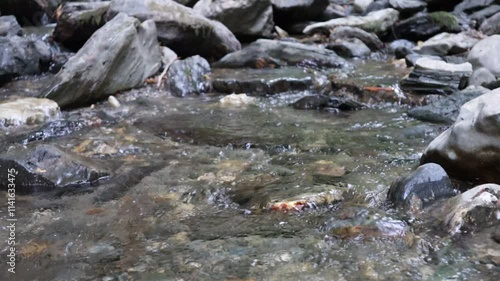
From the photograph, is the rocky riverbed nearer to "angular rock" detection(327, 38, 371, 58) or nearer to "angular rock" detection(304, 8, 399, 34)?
"angular rock" detection(327, 38, 371, 58)

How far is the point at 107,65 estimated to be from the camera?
6789mm

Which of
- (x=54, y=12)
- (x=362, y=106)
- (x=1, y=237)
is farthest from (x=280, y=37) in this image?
(x=1, y=237)

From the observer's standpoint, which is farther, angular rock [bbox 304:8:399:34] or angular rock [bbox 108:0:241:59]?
angular rock [bbox 304:8:399:34]

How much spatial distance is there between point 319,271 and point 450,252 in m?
0.68

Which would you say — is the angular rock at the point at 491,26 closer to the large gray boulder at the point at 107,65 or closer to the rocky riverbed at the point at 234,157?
the rocky riverbed at the point at 234,157

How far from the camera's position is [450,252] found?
2551 mm

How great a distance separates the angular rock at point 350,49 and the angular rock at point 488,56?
8.50 ft

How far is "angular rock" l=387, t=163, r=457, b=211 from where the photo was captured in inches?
121

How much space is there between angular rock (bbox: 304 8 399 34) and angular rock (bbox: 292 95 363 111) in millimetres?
5751

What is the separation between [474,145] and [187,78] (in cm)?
508

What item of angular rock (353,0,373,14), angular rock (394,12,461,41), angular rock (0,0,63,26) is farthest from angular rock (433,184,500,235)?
angular rock (353,0,373,14)

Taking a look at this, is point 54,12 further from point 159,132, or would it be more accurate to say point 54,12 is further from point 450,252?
point 450,252

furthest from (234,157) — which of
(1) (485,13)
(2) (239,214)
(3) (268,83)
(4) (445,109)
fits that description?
(1) (485,13)

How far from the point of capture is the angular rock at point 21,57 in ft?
24.7
